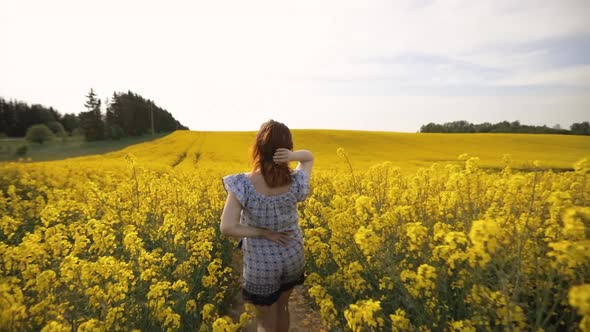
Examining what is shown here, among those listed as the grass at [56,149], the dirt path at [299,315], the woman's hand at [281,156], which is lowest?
the dirt path at [299,315]

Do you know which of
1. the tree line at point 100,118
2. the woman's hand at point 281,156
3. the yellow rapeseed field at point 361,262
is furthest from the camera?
the tree line at point 100,118

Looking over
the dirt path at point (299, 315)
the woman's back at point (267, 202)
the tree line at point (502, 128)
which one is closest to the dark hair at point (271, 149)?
the woman's back at point (267, 202)

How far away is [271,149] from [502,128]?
1908 inches

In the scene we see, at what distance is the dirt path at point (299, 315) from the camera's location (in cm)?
420

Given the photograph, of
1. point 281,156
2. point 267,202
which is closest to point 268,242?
point 267,202

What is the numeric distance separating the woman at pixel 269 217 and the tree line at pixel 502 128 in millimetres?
46651

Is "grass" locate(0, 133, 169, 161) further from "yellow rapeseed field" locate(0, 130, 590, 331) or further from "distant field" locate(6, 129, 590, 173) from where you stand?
"yellow rapeseed field" locate(0, 130, 590, 331)

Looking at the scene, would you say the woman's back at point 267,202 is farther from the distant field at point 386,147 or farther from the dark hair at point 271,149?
the distant field at point 386,147

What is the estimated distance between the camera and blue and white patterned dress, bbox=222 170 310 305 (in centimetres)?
257

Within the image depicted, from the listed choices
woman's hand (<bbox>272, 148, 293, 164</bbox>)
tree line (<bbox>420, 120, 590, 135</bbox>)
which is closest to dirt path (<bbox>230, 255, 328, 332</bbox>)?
woman's hand (<bbox>272, 148, 293, 164</bbox>)

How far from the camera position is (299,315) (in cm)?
455

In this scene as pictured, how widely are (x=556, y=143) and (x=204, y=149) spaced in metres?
27.7

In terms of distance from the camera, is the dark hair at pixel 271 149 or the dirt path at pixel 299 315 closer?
the dark hair at pixel 271 149

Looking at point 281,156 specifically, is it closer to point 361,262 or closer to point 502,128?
point 361,262
